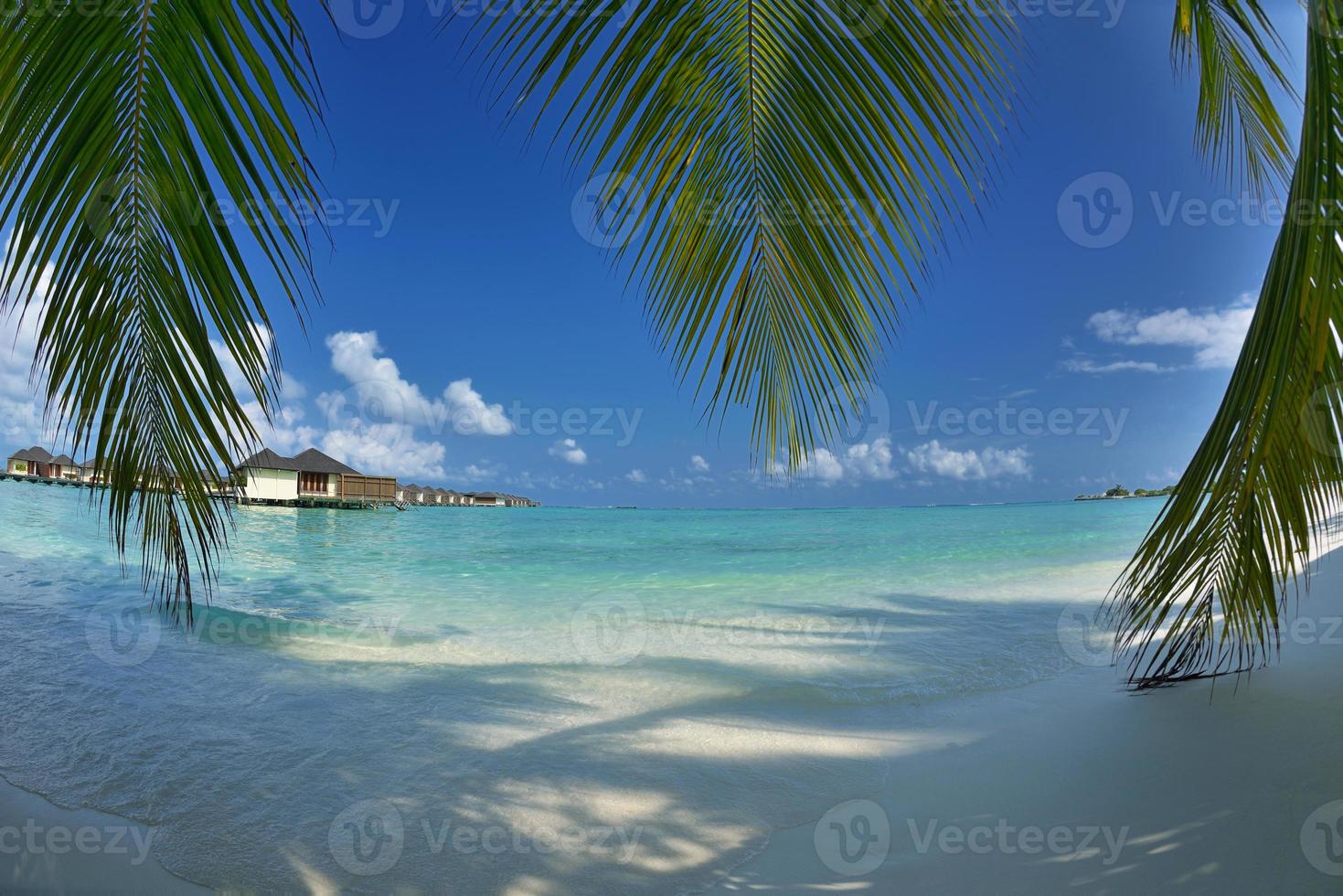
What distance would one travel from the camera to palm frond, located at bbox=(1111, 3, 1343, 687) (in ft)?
3.86

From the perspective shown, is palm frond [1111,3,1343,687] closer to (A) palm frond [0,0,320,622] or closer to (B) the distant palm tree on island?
(B) the distant palm tree on island

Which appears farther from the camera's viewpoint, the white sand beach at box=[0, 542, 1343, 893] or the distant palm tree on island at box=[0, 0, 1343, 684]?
the white sand beach at box=[0, 542, 1343, 893]

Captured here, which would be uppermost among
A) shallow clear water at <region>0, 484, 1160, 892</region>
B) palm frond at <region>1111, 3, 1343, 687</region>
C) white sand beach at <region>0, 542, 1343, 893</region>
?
palm frond at <region>1111, 3, 1343, 687</region>

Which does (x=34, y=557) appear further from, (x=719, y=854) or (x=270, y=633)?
(x=719, y=854)

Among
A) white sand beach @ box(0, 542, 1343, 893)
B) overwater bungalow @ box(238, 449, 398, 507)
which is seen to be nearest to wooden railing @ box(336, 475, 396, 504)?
overwater bungalow @ box(238, 449, 398, 507)

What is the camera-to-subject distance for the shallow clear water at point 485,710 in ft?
10.5

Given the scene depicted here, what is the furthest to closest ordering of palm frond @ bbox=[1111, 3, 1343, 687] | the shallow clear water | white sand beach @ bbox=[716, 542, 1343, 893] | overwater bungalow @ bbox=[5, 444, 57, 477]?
overwater bungalow @ bbox=[5, 444, 57, 477], the shallow clear water, white sand beach @ bbox=[716, 542, 1343, 893], palm frond @ bbox=[1111, 3, 1343, 687]

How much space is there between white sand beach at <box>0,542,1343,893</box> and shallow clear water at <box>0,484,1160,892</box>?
0.23 meters

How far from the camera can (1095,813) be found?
2.88 metres

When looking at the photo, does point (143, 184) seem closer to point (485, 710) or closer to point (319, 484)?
point (485, 710)

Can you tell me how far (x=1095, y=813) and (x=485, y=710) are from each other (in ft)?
13.3

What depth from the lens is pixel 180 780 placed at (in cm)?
381

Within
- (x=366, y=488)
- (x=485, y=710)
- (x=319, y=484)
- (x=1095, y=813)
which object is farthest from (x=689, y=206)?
(x=366, y=488)

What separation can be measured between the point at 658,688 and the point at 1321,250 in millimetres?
5303
